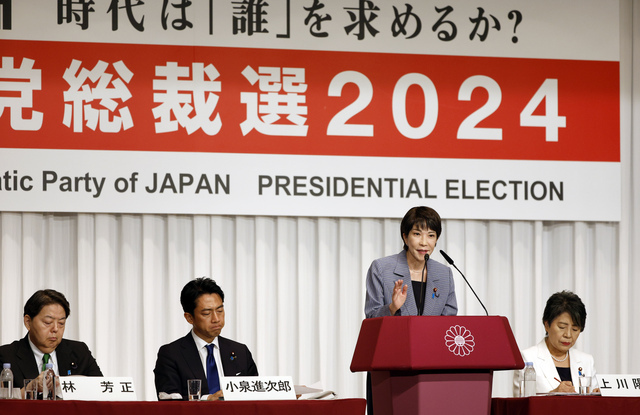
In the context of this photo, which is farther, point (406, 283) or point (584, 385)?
point (406, 283)

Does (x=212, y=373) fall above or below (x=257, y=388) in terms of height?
below

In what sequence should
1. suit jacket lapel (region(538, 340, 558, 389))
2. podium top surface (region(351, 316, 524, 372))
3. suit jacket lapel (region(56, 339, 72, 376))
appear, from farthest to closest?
1. suit jacket lapel (region(538, 340, 558, 389))
2. suit jacket lapel (region(56, 339, 72, 376))
3. podium top surface (region(351, 316, 524, 372))

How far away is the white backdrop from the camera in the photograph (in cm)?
447

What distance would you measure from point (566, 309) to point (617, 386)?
3.78ft

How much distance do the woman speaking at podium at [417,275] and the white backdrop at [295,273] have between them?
134cm

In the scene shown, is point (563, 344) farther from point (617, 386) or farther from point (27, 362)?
point (27, 362)

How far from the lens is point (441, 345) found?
2.20 m

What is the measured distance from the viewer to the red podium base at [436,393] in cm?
218

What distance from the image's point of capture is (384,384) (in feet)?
7.45

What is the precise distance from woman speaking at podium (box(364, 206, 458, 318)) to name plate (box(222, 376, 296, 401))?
2.63 feet

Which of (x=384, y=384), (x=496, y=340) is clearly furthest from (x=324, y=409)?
(x=496, y=340)

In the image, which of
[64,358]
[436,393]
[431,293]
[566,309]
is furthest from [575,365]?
[64,358]

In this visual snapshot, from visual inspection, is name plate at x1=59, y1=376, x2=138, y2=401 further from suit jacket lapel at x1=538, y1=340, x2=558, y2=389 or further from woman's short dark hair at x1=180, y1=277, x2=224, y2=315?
suit jacket lapel at x1=538, y1=340, x2=558, y2=389

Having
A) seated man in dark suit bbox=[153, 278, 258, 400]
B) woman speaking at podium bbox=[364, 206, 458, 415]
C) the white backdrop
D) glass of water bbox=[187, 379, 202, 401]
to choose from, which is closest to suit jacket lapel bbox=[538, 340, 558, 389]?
woman speaking at podium bbox=[364, 206, 458, 415]
